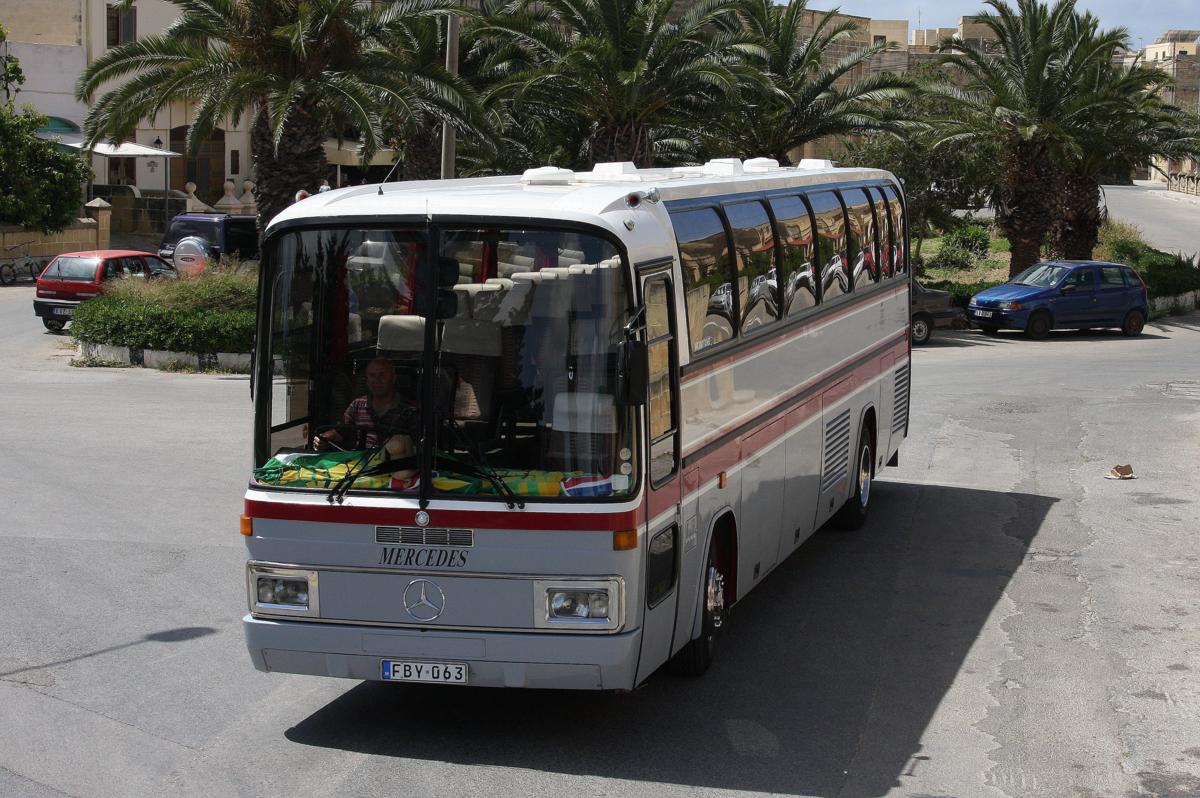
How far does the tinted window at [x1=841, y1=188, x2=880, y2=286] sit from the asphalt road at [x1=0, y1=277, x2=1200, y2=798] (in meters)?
2.32

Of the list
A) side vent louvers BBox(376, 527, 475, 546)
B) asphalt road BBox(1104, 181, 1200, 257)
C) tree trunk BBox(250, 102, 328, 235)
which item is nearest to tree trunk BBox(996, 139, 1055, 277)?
tree trunk BBox(250, 102, 328, 235)

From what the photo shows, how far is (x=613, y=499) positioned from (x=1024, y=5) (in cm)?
3212

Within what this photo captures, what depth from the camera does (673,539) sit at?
777 cm

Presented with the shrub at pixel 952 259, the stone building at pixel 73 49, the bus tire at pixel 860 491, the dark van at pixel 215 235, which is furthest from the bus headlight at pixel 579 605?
the shrub at pixel 952 259

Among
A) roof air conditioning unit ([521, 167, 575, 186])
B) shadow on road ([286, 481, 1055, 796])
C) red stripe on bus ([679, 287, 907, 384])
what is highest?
roof air conditioning unit ([521, 167, 575, 186])

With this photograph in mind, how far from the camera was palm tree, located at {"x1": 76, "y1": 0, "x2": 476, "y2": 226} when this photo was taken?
24188mm

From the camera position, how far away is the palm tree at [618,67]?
91.1ft

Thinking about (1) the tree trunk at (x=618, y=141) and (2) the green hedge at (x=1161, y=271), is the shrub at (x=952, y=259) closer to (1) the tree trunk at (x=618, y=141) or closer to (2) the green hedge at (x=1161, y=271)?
(2) the green hedge at (x=1161, y=271)

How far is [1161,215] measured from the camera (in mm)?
79438

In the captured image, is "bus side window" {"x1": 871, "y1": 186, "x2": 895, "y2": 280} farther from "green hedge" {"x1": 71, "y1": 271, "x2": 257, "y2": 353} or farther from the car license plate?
"green hedge" {"x1": 71, "y1": 271, "x2": 257, "y2": 353}

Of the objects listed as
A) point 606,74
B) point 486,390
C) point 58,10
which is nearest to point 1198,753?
point 486,390

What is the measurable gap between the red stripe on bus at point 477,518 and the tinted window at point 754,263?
2691 millimetres

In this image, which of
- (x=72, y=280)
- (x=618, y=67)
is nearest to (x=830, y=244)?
(x=618, y=67)

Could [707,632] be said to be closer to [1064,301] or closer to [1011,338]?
[1011,338]
